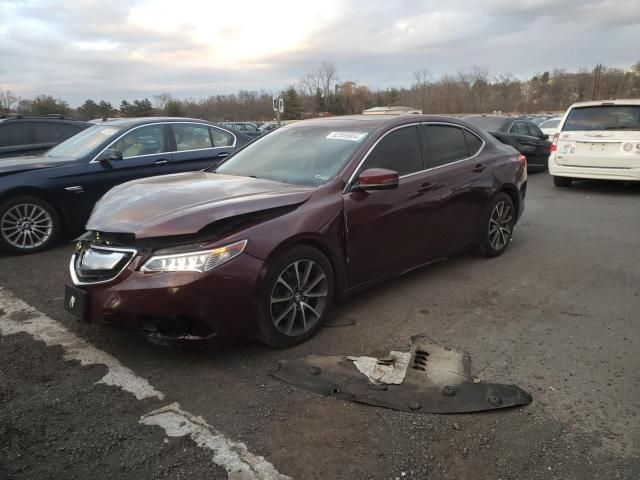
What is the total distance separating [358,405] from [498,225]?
348 centimetres

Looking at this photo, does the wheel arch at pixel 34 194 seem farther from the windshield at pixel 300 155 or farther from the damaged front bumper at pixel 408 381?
the damaged front bumper at pixel 408 381

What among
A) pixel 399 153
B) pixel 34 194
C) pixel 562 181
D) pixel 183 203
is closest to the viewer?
pixel 183 203

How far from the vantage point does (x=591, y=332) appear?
Answer: 3771 millimetres

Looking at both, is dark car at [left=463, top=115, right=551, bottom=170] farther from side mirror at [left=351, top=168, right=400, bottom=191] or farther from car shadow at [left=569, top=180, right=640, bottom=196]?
side mirror at [left=351, top=168, right=400, bottom=191]

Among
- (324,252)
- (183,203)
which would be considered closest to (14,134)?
(183,203)

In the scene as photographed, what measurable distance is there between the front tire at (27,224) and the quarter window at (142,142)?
1.18m

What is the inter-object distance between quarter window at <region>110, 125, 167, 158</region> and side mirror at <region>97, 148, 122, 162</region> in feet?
0.55

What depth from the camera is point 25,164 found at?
20.1 feet

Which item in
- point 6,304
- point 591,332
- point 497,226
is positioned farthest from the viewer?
point 497,226

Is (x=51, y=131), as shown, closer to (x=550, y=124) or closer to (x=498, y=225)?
(x=498, y=225)

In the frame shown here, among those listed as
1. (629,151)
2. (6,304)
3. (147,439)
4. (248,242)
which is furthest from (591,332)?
→ (629,151)

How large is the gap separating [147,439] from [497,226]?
4345mm

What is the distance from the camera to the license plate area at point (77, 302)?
3250mm

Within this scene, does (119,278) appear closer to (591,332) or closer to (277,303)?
(277,303)
